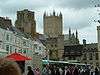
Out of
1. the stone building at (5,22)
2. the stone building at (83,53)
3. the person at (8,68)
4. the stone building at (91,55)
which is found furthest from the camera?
the stone building at (83,53)

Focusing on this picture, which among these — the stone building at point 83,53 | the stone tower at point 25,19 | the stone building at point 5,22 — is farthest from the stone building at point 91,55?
the stone building at point 5,22

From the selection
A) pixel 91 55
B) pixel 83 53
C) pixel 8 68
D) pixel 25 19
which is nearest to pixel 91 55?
pixel 91 55

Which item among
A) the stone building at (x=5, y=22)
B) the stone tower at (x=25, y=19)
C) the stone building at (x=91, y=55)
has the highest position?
the stone tower at (x=25, y=19)

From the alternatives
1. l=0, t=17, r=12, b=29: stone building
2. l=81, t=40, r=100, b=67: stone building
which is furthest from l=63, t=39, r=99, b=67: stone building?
l=0, t=17, r=12, b=29: stone building

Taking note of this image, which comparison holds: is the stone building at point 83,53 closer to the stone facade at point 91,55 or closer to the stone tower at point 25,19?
the stone facade at point 91,55

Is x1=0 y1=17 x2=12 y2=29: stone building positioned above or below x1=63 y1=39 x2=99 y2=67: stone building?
above

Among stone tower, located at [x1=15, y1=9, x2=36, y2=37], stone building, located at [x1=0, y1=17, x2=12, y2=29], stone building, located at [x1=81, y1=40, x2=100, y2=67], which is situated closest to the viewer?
stone building, located at [x1=0, y1=17, x2=12, y2=29]

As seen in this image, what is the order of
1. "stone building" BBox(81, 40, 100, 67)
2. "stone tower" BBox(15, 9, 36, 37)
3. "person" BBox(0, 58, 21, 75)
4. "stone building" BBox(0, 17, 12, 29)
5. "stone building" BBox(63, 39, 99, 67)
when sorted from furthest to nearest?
"stone tower" BBox(15, 9, 36, 37), "stone building" BBox(63, 39, 99, 67), "stone building" BBox(81, 40, 100, 67), "stone building" BBox(0, 17, 12, 29), "person" BBox(0, 58, 21, 75)

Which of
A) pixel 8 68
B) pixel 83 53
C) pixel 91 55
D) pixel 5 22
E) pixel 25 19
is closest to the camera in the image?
pixel 8 68

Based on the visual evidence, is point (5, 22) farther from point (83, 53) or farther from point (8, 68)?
point (8, 68)

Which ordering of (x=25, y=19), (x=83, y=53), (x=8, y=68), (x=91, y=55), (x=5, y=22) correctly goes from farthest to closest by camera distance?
(x=25, y=19)
(x=83, y=53)
(x=91, y=55)
(x=5, y=22)
(x=8, y=68)

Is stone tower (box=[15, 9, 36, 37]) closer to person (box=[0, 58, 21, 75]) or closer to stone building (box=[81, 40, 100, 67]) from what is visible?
stone building (box=[81, 40, 100, 67])

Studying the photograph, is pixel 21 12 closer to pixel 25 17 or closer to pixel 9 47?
pixel 25 17

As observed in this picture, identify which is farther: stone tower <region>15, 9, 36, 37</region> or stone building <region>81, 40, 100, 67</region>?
stone tower <region>15, 9, 36, 37</region>
